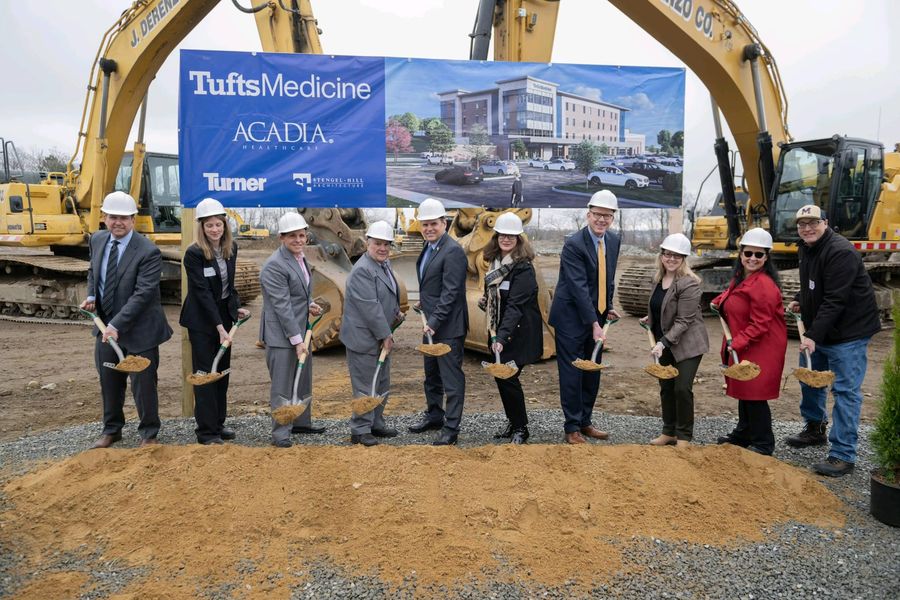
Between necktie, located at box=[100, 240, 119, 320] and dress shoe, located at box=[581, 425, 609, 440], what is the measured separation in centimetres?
360

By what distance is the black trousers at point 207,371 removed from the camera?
505 cm

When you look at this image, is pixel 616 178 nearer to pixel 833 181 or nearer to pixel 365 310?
pixel 365 310

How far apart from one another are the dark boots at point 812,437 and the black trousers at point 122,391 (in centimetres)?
475

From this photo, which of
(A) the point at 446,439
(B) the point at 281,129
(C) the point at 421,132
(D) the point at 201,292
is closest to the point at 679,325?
(A) the point at 446,439

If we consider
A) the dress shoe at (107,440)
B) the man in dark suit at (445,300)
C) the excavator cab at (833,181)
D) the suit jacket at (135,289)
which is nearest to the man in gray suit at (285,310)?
the suit jacket at (135,289)

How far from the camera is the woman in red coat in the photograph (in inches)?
186

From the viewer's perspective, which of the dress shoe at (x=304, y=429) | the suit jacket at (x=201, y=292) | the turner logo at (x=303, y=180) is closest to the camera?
the suit jacket at (x=201, y=292)

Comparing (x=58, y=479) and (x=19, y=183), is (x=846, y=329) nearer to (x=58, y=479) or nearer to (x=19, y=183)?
(x=58, y=479)

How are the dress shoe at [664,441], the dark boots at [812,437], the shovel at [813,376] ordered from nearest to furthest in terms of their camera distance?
the shovel at [813,376] < the dress shoe at [664,441] < the dark boots at [812,437]

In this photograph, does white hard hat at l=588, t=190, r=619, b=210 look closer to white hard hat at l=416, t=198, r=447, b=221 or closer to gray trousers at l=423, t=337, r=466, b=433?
white hard hat at l=416, t=198, r=447, b=221

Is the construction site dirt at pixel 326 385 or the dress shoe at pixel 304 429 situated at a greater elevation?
the dress shoe at pixel 304 429

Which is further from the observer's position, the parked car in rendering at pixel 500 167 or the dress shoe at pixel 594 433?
the parked car in rendering at pixel 500 167

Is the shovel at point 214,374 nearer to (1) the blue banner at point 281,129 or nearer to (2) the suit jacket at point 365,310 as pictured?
(2) the suit jacket at point 365,310

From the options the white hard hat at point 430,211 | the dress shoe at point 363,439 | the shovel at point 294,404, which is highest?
the white hard hat at point 430,211
